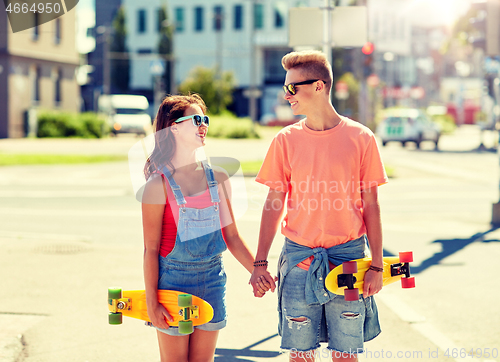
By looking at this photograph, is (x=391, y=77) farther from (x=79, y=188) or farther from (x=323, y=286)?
(x=323, y=286)

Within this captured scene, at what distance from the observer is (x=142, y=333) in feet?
16.8

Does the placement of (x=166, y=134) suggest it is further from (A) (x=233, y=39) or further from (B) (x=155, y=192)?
(A) (x=233, y=39)

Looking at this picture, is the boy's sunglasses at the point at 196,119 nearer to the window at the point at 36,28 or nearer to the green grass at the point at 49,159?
the green grass at the point at 49,159

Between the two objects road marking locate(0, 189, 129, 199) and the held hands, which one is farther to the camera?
road marking locate(0, 189, 129, 199)

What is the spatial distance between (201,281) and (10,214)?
9130mm

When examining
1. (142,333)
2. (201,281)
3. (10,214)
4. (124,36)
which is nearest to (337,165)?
(201,281)

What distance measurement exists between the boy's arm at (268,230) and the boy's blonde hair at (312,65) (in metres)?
0.59

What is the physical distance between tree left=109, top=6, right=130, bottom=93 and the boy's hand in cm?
6544

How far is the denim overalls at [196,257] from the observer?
10.1 feet

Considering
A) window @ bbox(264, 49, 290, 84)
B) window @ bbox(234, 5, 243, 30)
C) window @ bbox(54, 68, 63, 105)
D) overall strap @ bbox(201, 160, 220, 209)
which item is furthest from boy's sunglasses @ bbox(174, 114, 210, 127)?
window @ bbox(234, 5, 243, 30)

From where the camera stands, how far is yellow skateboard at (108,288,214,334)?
2986mm

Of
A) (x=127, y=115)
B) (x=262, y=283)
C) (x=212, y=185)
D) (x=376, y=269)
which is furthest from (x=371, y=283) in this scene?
(x=127, y=115)

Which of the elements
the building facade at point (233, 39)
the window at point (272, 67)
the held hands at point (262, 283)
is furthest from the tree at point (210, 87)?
the held hands at point (262, 283)

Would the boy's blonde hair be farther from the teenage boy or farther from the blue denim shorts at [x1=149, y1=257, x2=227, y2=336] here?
the blue denim shorts at [x1=149, y1=257, x2=227, y2=336]
